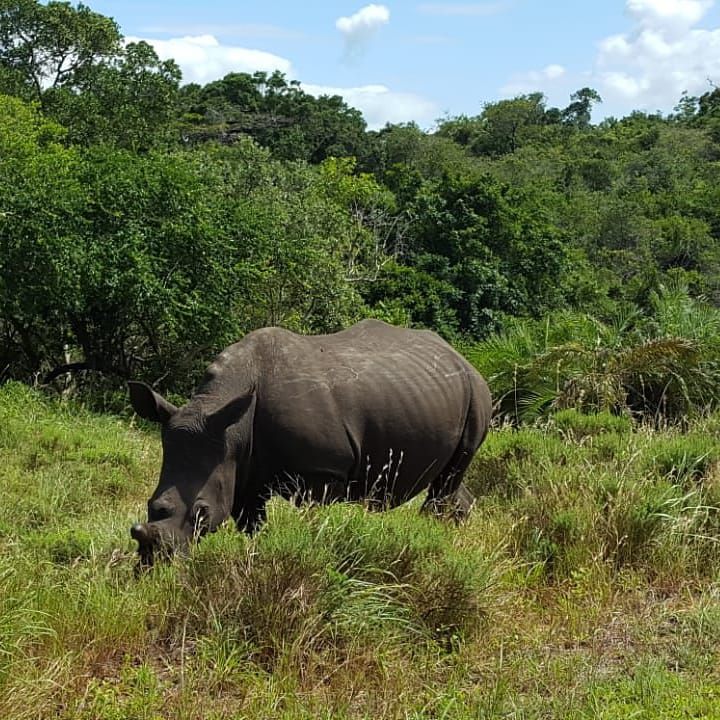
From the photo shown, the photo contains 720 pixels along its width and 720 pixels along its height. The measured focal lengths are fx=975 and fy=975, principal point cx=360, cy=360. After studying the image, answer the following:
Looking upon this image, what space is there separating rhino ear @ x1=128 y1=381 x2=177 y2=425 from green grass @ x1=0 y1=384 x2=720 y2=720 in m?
0.74

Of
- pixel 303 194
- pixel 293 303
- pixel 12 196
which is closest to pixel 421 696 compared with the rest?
pixel 12 196

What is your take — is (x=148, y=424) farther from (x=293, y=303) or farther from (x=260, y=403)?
(x=260, y=403)

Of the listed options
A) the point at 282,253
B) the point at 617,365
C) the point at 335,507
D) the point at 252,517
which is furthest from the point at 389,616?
the point at 282,253

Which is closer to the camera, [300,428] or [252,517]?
[300,428]

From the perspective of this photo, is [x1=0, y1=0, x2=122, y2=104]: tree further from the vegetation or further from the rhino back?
the rhino back

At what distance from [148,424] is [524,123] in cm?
6061

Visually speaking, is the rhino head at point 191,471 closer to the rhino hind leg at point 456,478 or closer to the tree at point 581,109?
the rhino hind leg at point 456,478

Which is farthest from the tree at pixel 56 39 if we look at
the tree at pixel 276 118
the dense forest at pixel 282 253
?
the tree at pixel 276 118

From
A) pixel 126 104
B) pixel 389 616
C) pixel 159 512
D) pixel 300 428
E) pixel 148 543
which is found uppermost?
pixel 126 104

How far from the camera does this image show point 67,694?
13.1 feet

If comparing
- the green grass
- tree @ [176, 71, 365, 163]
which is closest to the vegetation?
the green grass

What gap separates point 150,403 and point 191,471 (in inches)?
20.0

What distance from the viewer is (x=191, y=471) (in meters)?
5.30

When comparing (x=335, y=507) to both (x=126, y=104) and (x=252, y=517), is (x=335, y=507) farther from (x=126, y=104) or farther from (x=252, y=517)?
(x=126, y=104)
